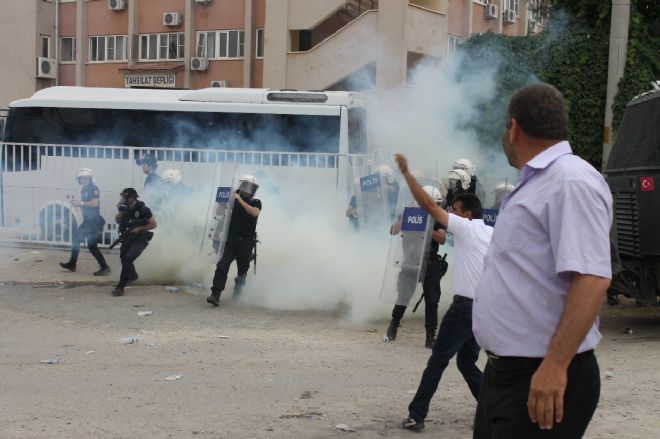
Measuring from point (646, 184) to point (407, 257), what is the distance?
8.59 feet

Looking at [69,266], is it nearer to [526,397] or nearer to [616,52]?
[616,52]

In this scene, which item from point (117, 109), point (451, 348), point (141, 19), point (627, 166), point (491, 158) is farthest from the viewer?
point (141, 19)

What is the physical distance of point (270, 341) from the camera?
8453 mm

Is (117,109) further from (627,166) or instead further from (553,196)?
(553,196)

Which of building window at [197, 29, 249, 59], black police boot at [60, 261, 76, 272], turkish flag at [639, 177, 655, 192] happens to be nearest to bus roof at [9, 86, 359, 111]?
black police boot at [60, 261, 76, 272]

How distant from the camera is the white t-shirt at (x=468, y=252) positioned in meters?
5.41

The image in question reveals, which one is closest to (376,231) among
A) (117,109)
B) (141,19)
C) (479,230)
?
(479,230)

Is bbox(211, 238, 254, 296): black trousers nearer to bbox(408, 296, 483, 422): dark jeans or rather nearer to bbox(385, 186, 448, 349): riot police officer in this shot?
bbox(385, 186, 448, 349): riot police officer

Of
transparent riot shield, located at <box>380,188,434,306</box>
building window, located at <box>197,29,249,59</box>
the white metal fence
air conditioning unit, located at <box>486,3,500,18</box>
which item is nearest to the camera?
transparent riot shield, located at <box>380,188,434,306</box>

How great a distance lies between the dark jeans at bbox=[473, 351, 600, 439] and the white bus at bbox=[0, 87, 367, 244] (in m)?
10.3

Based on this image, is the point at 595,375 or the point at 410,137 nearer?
the point at 595,375

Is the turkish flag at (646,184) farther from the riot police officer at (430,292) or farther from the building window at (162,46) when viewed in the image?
the building window at (162,46)

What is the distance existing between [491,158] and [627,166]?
239 inches

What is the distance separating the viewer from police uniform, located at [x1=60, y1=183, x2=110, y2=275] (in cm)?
1261
